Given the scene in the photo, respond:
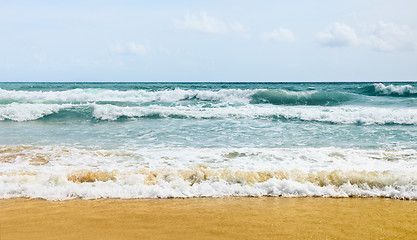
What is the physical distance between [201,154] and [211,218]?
3.19 meters

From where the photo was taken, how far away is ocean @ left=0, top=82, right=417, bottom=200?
4.35 metres

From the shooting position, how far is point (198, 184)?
4.49 metres

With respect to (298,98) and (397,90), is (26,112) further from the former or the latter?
(397,90)

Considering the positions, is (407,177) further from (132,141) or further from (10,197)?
(132,141)

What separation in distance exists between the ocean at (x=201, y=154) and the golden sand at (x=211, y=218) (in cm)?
30

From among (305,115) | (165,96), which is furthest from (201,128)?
(165,96)

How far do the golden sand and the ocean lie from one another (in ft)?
0.98

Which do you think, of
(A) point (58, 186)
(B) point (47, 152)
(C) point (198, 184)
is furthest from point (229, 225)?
(B) point (47, 152)

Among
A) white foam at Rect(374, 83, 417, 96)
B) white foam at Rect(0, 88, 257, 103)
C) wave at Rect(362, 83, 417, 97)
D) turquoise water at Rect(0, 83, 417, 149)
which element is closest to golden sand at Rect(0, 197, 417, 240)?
turquoise water at Rect(0, 83, 417, 149)

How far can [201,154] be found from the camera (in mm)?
6566

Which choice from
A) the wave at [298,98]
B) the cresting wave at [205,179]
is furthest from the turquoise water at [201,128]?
the wave at [298,98]

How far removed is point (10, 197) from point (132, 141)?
13.8ft

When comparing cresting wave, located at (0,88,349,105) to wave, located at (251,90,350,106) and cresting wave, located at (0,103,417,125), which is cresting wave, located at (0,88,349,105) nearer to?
wave, located at (251,90,350,106)

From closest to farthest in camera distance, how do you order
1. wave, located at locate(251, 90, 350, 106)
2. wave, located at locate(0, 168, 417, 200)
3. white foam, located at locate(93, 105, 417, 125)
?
wave, located at locate(0, 168, 417, 200) → white foam, located at locate(93, 105, 417, 125) → wave, located at locate(251, 90, 350, 106)
